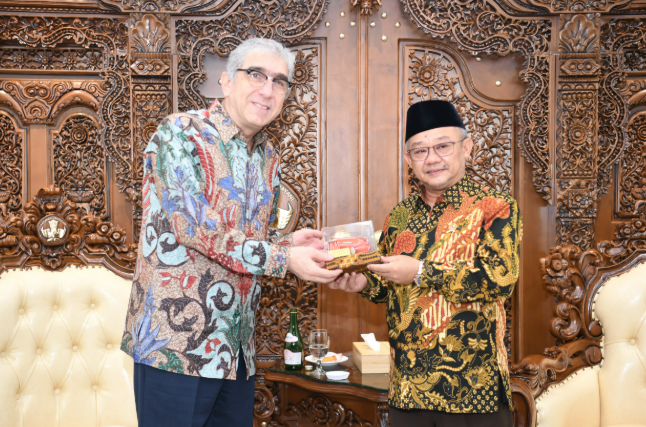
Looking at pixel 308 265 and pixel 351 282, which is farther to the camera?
pixel 351 282

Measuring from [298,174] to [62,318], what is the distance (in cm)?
141

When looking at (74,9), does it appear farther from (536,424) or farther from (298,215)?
(536,424)

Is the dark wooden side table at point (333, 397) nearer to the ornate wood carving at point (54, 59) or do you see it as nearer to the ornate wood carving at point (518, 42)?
the ornate wood carving at point (518, 42)

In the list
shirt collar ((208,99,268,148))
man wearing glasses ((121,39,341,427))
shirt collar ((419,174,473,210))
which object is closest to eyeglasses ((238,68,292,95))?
man wearing glasses ((121,39,341,427))

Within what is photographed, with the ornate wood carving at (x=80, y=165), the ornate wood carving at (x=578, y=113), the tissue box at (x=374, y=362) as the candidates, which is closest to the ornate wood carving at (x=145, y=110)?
the ornate wood carving at (x=80, y=165)

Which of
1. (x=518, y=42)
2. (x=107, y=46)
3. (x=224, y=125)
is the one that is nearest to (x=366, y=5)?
(x=518, y=42)

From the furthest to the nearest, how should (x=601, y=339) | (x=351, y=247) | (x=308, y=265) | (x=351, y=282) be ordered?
(x=601, y=339) < (x=351, y=282) < (x=351, y=247) < (x=308, y=265)

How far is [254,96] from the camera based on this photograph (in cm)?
144

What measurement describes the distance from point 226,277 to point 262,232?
0.66ft

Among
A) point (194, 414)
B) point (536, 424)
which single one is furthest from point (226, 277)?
point (536, 424)

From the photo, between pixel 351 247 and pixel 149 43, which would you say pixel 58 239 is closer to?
pixel 149 43

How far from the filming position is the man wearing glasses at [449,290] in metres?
1.39

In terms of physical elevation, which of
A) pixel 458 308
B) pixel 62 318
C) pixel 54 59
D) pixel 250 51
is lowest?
pixel 62 318

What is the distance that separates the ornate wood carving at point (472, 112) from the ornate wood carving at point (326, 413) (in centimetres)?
134
